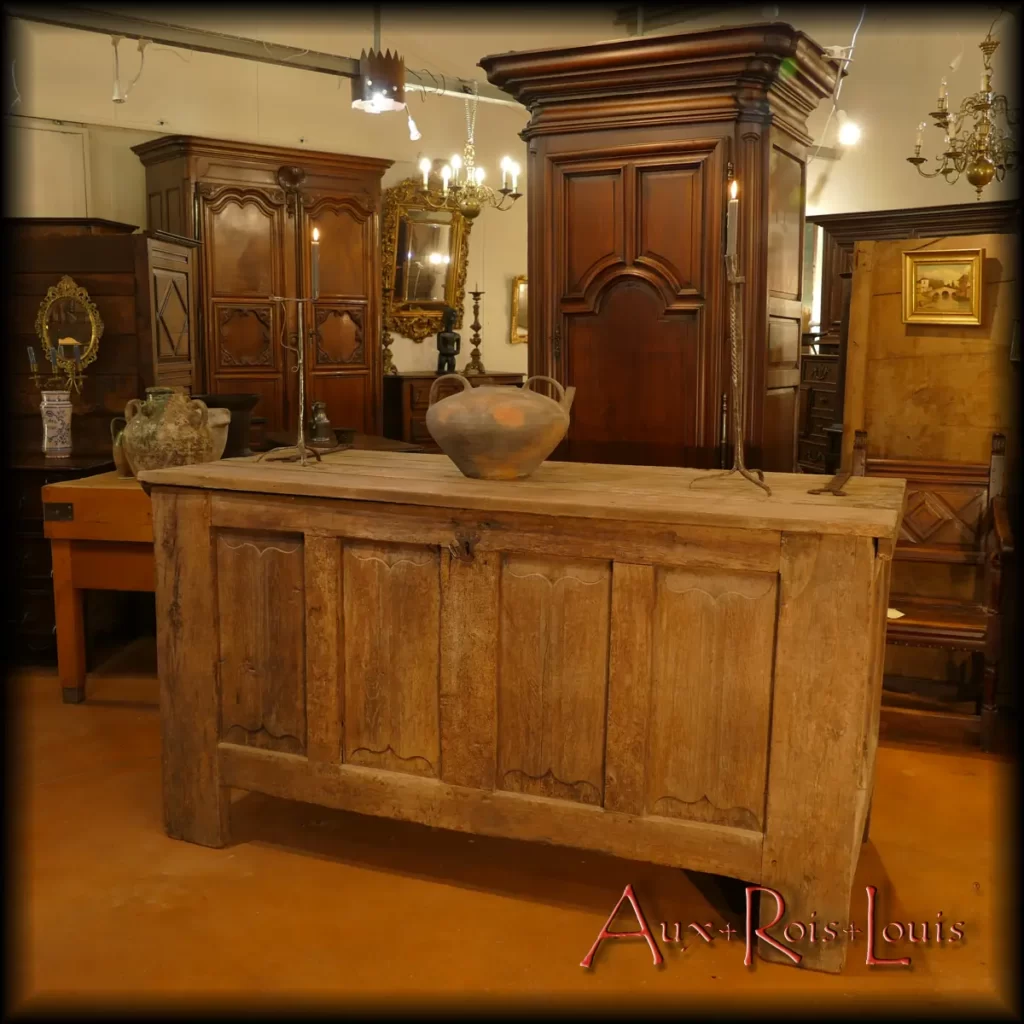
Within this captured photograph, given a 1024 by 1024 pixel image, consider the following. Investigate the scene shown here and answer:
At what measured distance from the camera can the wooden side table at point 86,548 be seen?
4027 mm

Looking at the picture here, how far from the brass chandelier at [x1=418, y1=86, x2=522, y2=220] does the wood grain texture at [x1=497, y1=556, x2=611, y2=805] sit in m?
5.67

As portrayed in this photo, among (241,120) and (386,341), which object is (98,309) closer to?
(241,120)

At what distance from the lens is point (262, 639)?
2824 millimetres

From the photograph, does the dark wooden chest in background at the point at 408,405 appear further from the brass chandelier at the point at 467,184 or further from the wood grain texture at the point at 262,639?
the wood grain texture at the point at 262,639

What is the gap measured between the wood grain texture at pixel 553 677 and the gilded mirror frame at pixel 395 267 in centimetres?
618

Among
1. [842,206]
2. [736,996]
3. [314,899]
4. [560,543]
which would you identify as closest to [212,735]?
[314,899]

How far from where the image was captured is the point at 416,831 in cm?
300

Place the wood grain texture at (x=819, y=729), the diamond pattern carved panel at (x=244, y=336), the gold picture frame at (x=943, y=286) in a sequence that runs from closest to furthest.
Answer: the wood grain texture at (x=819, y=729)
the gold picture frame at (x=943, y=286)
the diamond pattern carved panel at (x=244, y=336)

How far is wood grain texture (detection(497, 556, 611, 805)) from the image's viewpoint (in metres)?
2.48

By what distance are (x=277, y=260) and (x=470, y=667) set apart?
5.37 meters

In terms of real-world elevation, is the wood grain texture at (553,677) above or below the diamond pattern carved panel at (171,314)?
below

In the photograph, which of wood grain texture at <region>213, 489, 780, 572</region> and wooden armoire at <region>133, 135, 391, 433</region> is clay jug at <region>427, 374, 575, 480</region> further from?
wooden armoire at <region>133, 135, 391, 433</region>

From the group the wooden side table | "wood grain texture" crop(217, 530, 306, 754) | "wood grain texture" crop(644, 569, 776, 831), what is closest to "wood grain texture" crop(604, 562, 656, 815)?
"wood grain texture" crop(644, 569, 776, 831)

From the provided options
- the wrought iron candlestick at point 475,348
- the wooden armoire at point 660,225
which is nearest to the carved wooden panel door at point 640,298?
the wooden armoire at point 660,225
